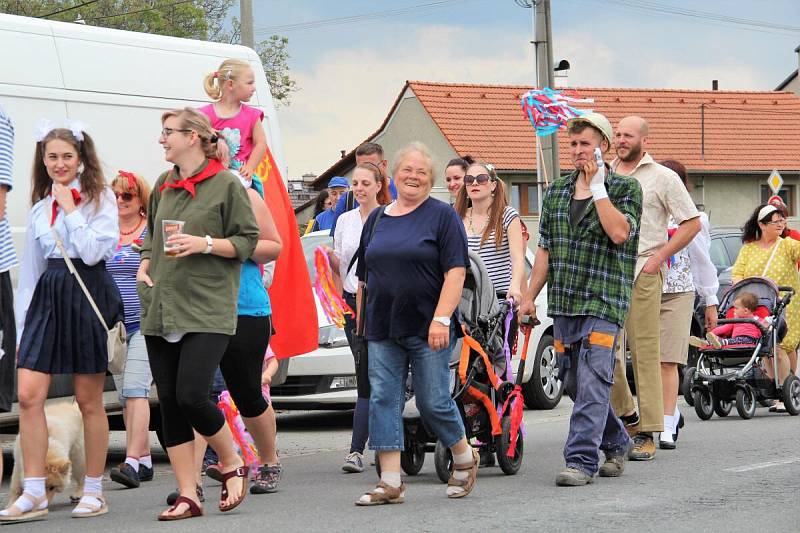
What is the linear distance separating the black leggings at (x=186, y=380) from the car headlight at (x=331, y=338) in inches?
173

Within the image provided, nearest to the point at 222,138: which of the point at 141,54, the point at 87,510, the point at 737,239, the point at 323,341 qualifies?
the point at 87,510

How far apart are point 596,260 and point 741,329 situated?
15.9 feet

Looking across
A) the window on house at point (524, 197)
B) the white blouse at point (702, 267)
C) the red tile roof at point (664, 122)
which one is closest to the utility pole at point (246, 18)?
the white blouse at point (702, 267)

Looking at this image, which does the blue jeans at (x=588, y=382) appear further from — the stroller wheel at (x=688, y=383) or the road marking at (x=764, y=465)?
the stroller wheel at (x=688, y=383)

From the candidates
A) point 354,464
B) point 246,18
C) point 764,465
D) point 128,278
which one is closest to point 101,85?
point 128,278

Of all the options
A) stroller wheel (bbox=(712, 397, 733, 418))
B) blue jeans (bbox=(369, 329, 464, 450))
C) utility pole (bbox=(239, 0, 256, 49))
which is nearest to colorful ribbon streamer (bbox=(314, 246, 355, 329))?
blue jeans (bbox=(369, 329, 464, 450))

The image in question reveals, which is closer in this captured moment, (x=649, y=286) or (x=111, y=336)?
(x=111, y=336)

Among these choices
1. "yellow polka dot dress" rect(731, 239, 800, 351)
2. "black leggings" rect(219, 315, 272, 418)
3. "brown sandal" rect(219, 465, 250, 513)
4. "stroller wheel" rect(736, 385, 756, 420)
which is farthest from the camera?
"yellow polka dot dress" rect(731, 239, 800, 351)

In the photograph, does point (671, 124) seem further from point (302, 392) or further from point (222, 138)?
point (222, 138)

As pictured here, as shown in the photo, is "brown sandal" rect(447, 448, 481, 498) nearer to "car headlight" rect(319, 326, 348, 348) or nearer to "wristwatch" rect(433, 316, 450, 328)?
"wristwatch" rect(433, 316, 450, 328)

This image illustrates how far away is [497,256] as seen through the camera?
9008 millimetres

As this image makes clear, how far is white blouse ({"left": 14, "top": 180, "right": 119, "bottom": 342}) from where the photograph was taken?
7.12 metres

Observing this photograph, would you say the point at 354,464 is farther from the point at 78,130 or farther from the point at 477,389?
the point at 78,130

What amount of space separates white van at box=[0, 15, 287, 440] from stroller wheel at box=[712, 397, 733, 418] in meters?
4.26
